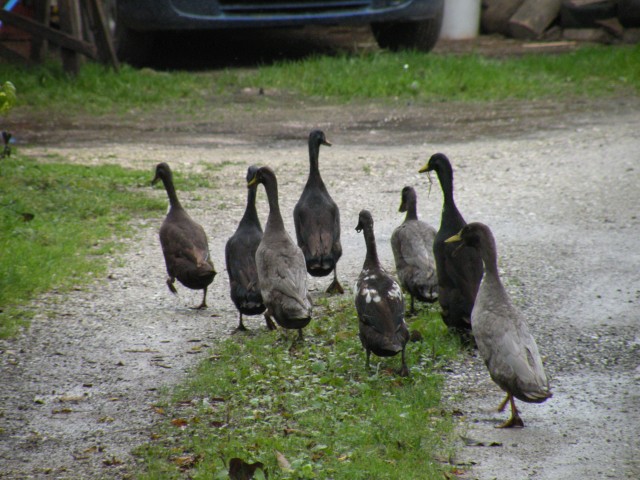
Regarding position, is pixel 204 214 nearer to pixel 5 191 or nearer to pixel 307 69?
pixel 5 191

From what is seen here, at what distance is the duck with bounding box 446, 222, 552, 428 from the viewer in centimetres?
468

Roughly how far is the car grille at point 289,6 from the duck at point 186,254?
6991mm

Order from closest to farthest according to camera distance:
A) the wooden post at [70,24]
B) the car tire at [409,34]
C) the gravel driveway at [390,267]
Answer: the gravel driveway at [390,267] → the wooden post at [70,24] → the car tire at [409,34]

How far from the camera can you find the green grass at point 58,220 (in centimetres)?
686

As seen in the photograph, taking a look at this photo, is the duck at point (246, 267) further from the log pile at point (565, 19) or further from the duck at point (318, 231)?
the log pile at point (565, 19)

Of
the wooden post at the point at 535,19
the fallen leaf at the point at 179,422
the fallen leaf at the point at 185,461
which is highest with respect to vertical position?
the wooden post at the point at 535,19

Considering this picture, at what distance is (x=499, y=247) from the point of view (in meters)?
7.66

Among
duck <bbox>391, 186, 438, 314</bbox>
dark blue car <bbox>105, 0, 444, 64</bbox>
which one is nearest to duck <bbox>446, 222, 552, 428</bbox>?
duck <bbox>391, 186, 438, 314</bbox>

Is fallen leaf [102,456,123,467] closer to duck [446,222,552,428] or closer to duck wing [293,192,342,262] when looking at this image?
duck [446,222,552,428]

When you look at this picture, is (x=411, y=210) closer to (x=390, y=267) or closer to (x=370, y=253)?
(x=390, y=267)

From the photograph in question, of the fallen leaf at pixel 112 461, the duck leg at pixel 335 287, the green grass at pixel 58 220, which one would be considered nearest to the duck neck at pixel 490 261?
the duck leg at pixel 335 287

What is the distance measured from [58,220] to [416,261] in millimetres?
3321

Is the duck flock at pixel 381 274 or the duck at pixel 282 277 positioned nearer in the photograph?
the duck flock at pixel 381 274

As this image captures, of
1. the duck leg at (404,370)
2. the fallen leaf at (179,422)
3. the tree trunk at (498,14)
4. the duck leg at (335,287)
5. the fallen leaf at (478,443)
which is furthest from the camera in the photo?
the tree trunk at (498,14)
